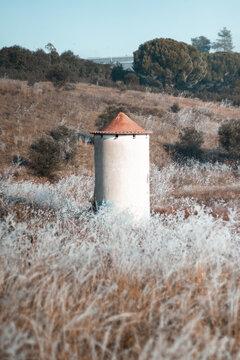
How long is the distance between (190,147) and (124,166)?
12.2 m

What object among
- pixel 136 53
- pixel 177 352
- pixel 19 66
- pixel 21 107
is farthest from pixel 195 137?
pixel 136 53

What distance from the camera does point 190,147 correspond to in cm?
1741

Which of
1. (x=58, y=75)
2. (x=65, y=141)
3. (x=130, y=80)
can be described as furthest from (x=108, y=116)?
(x=130, y=80)

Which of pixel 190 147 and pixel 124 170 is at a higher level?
pixel 124 170

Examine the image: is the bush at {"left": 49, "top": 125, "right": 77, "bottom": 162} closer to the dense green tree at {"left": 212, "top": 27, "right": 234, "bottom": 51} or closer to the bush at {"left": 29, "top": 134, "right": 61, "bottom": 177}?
the bush at {"left": 29, "top": 134, "right": 61, "bottom": 177}

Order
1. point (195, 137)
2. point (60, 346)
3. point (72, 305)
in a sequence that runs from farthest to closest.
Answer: point (195, 137) < point (72, 305) < point (60, 346)

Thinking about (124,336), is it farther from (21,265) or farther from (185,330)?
(21,265)

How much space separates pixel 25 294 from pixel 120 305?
2.71 ft

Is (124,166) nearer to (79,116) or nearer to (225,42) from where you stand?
(79,116)

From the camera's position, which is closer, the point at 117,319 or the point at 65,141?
the point at 117,319

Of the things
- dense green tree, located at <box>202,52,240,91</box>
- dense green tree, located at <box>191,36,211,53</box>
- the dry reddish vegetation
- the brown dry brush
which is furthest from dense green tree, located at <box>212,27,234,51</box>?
the brown dry brush

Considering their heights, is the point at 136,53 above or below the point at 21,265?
above

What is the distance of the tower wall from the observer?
19.6ft

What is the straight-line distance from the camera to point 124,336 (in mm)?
2436
